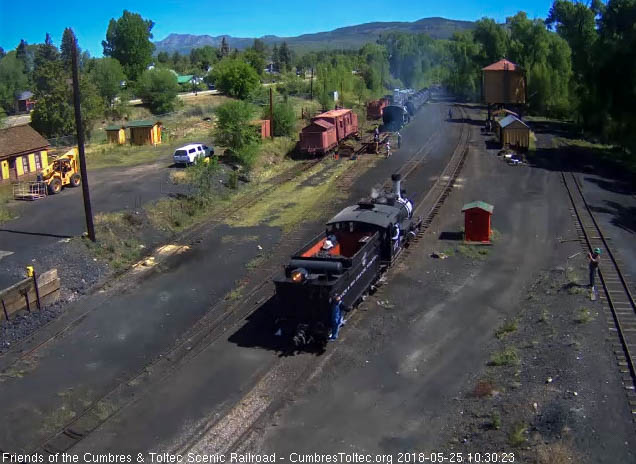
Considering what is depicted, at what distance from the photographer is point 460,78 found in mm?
93312

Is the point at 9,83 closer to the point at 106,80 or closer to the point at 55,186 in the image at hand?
the point at 106,80

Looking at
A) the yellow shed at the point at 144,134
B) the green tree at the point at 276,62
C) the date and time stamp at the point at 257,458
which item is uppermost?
the green tree at the point at 276,62

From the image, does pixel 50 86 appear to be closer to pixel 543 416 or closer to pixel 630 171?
pixel 630 171

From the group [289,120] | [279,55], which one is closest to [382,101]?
[289,120]

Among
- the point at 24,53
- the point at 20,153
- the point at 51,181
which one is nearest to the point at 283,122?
the point at 20,153

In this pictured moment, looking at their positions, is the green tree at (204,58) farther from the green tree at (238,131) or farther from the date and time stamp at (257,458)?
the date and time stamp at (257,458)

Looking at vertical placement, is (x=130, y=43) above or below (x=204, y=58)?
below

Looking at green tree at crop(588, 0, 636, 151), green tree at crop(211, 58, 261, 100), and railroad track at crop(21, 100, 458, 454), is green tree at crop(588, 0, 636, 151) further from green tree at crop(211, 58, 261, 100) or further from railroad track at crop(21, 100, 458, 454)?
green tree at crop(211, 58, 261, 100)

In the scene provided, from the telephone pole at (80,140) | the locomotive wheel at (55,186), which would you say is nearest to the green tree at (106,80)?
the locomotive wheel at (55,186)

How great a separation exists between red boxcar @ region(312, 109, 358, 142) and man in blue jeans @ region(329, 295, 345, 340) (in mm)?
30107

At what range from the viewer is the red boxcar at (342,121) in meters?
44.2

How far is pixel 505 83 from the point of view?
56.7 meters

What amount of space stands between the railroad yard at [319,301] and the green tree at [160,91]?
81.7ft

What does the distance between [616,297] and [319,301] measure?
9.15m
